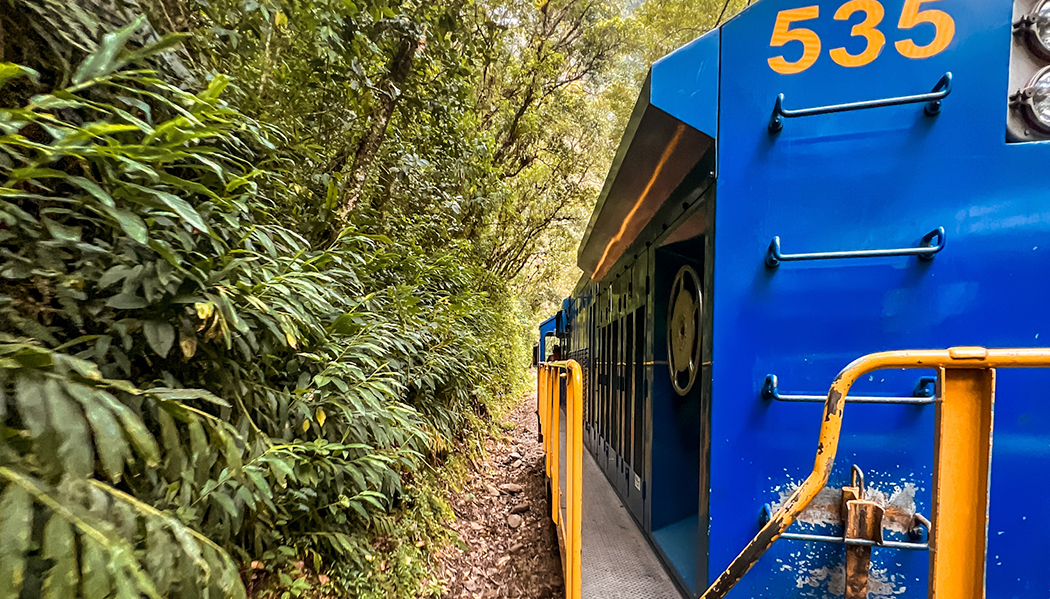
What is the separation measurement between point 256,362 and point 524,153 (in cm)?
1175

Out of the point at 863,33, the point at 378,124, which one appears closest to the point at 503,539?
the point at 378,124

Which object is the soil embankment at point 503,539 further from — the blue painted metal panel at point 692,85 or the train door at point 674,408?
the blue painted metal panel at point 692,85

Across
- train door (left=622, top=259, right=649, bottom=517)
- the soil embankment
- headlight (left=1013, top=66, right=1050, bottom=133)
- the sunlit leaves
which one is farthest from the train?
the soil embankment

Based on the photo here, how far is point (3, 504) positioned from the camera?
0.94 meters

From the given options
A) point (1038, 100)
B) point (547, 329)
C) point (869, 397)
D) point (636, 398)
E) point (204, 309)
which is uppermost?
point (1038, 100)

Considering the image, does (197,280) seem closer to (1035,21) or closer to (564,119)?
(1035,21)

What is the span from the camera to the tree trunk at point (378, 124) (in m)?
3.34

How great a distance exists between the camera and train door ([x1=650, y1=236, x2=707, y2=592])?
90.0 inches

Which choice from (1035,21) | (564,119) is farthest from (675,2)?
(1035,21)

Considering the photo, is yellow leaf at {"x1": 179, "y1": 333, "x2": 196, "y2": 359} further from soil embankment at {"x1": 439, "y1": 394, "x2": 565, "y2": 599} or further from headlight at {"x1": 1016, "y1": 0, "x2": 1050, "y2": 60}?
headlight at {"x1": 1016, "y1": 0, "x2": 1050, "y2": 60}

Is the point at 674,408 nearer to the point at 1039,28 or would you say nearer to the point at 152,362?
the point at 1039,28

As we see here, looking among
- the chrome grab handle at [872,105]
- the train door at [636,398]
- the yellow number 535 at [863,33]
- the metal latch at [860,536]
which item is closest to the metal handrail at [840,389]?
the metal latch at [860,536]

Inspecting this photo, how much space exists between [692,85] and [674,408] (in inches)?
72.4

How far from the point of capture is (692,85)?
1491 mm
